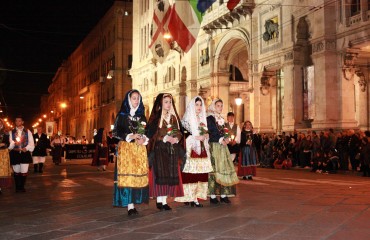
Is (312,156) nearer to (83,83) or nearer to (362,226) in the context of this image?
(362,226)

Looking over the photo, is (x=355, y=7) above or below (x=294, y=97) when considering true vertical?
above

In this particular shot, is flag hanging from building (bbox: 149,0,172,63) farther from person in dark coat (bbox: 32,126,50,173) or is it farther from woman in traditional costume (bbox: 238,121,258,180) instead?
woman in traditional costume (bbox: 238,121,258,180)

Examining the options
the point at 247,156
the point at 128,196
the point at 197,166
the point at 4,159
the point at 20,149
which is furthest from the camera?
the point at 247,156

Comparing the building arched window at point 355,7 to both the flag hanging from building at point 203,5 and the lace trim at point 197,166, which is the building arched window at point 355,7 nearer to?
the flag hanging from building at point 203,5

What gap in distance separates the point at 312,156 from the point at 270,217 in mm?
13702

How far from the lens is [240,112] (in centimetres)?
3875

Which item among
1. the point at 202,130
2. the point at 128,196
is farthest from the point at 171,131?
the point at 128,196

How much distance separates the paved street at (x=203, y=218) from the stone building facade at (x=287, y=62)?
12.4 meters

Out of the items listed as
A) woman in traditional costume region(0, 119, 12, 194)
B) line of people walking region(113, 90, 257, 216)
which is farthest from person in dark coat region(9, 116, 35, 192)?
line of people walking region(113, 90, 257, 216)

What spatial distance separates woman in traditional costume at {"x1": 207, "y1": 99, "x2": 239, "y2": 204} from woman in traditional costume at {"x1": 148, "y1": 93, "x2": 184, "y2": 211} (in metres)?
1.01

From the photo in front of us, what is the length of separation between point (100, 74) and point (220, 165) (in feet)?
206

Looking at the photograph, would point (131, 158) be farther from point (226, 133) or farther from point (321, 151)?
point (321, 151)

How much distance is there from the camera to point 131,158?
8.20m

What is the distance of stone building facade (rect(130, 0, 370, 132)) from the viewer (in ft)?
73.6
